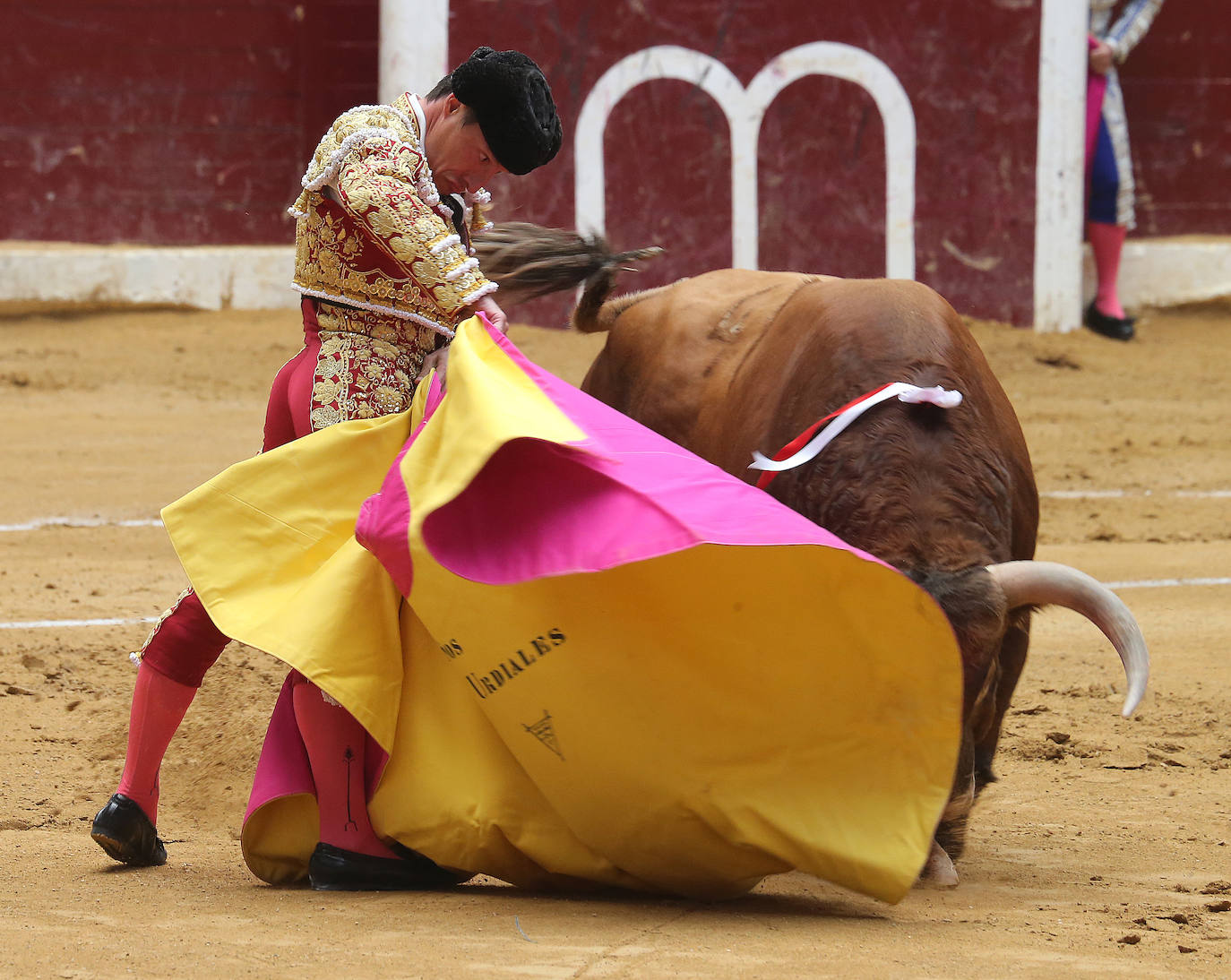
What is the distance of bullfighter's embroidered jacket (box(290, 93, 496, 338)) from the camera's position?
2.38 meters

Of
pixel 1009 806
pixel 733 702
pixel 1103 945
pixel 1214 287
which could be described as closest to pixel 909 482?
pixel 733 702

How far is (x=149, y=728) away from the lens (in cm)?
261

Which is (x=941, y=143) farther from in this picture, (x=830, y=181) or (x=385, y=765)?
(x=385, y=765)

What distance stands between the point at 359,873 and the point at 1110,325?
7037mm

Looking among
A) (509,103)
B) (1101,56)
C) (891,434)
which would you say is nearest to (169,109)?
(1101,56)

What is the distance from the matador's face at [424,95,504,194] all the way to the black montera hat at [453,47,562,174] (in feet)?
0.05

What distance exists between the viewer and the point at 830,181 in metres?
8.48

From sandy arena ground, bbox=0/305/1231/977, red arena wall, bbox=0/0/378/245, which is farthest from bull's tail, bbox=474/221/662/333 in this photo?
red arena wall, bbox=0/0/378/245

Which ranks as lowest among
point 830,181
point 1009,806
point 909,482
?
point 1009,806

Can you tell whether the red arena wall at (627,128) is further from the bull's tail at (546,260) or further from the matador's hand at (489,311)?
the matador's hand at (489,311)

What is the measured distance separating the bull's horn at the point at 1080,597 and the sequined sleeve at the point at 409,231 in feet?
2.73

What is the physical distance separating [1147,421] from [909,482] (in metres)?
5.19

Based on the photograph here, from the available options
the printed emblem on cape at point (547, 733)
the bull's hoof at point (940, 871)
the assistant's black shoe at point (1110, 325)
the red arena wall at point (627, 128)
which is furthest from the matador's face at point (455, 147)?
the assistant's black shoe at point (1110, 325)

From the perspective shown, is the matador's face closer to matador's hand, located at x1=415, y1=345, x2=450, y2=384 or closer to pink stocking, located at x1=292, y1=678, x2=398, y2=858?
matador's hand, located at x1=415, y1=345, x2=450, y2=384
